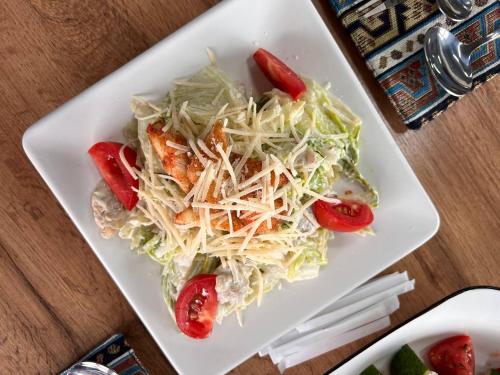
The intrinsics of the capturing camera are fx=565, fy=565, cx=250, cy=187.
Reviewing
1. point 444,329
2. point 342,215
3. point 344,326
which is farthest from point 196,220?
point 444,329

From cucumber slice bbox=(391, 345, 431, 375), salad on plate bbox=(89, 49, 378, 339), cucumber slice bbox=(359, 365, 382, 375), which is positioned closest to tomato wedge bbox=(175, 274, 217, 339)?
salad on plate bbox=(89, 49, 378, 339)

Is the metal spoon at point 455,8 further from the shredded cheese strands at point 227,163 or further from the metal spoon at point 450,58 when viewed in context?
the shredded cheese strands at point 227,163

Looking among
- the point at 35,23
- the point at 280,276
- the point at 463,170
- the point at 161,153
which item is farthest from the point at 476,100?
the point at 35,23

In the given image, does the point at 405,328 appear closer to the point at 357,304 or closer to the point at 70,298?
the point at 357,304

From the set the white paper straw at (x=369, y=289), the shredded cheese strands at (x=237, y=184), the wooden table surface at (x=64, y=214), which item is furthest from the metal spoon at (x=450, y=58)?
the white paper straw at (x=369, y=289)

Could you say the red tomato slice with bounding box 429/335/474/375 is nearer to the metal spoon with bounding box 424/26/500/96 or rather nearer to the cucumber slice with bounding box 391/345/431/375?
the cucumber slice with bounding box 391/345/431/375

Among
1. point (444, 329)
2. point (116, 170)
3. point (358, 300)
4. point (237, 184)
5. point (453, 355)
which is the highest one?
point (116, 170)

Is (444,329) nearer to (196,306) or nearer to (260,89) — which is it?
(196,306)
